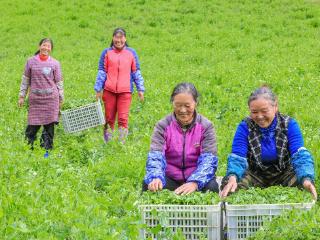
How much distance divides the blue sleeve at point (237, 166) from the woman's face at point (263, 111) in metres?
0.36

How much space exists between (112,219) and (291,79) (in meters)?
10.1

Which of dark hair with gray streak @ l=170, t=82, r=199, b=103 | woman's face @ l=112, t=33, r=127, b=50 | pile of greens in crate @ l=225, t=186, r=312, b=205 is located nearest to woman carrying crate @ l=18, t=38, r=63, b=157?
woman's face @ l=112, t=33, r=127, b=50

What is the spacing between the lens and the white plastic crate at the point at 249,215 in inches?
190

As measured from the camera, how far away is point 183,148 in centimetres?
581

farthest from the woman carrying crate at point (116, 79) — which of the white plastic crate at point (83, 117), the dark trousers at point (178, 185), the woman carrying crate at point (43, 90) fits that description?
the dark trousers at point (178, 185)

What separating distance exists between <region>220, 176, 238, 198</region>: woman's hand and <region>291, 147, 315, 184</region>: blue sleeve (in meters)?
0.53

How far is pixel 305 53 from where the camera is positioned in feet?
56.2

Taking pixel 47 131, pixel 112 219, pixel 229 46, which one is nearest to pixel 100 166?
pixel 47 131

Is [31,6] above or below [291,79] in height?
above

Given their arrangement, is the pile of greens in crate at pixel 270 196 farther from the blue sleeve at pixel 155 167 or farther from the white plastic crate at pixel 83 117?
the white plastic crate at pixel 83 117

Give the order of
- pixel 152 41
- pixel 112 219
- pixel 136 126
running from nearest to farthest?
1. pixel 112 219
2. pixel 136 126
3. pixel 152 41

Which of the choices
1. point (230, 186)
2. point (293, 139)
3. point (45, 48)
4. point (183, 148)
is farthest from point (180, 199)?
point (45, 48)

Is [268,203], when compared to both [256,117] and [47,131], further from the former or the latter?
[47,131]

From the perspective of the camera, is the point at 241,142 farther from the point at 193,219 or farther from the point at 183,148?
the point at 193,219
